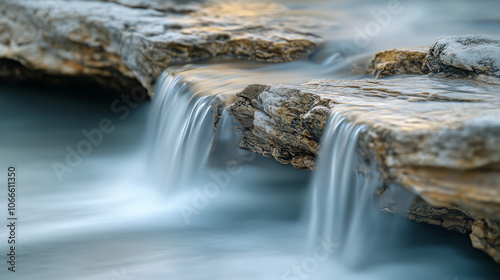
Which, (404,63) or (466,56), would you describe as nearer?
(466,56)

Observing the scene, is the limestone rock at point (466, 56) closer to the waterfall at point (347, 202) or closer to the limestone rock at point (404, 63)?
the limestone rock at point (404, 63)

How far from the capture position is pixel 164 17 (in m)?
6.71

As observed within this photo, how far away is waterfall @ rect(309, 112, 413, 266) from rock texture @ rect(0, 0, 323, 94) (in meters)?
2.64

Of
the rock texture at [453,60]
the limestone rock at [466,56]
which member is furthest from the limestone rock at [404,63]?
Answer: the limestone rock at [466,56]

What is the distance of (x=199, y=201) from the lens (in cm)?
465

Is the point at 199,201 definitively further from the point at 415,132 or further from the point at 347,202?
the point at 415,132

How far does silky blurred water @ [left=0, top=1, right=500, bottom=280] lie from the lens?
359cm

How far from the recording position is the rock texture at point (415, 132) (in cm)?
A: 252

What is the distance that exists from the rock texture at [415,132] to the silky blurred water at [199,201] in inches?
14.9

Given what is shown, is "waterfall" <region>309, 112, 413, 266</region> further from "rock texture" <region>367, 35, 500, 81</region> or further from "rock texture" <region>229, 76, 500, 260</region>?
"rock texture" <region>367, 35, 500, 81</region>

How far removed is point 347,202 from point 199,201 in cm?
163

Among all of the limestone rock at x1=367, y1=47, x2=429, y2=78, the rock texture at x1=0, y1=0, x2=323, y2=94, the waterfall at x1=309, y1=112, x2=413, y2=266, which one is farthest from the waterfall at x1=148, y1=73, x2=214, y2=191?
the limestone rock at x1=367, y1=47, x2=429, y2=78

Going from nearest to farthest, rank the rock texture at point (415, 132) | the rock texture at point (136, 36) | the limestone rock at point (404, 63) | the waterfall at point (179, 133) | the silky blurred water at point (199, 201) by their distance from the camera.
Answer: the rock texture at point (415, 132), the silky blurred water at point (199, 201), the limestone rock at point (404, 63), the waterfall at point (179, 133), the rock texture at point (136, 36)

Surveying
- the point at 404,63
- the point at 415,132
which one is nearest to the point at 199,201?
the point at 404,63
